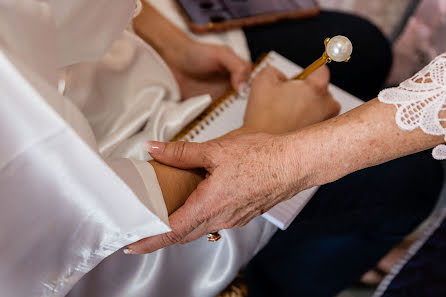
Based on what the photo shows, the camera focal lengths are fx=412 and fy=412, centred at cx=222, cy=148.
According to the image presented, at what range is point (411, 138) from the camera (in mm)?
498

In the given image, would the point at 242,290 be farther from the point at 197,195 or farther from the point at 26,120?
the point at 26,120

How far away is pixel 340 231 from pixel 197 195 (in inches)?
16.3

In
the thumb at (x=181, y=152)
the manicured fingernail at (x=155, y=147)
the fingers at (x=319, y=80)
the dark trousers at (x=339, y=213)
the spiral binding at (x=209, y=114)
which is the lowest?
the dark trousers at (x=339, y=213)

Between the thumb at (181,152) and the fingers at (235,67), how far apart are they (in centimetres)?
28

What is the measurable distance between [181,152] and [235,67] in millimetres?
314

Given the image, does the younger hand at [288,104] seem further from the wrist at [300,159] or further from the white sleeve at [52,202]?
the white sleeve at [52,202]

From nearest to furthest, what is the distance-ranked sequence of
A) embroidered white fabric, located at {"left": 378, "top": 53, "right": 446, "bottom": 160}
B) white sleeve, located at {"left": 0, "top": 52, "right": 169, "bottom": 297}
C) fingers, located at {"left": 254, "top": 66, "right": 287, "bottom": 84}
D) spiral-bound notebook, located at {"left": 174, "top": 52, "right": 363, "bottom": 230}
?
1. white sleeve, located at {"left": 0, "top": 52, "right": 169, "bottom": 297}
2. embroidered white fabric, located at {"left": 378, "top": 53, "right": 446, "bottom": 160}
3. spiral-bound notebook, located at {"left": 174, "top": 52, "right": 363, "bottom": 230}
4. fingers, located at {"left": 254, "top": 66, "right": 287, "bottom": 84}

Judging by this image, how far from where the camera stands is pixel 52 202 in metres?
0.43

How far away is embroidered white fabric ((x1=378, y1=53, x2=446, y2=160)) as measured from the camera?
0.48 meters

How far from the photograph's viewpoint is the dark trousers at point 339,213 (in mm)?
798

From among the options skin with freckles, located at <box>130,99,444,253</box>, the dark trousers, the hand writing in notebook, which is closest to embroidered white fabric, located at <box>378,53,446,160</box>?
skin with freckles, located at <box>130,99,444,253</box>

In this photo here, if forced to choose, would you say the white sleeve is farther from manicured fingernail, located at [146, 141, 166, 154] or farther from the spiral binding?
the spiral binding

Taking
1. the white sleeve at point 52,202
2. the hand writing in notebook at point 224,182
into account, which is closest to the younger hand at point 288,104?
the hand writing in notebook at point 224,182

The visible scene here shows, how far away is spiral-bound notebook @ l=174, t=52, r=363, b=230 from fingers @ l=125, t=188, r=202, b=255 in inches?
6.7
